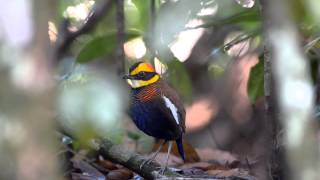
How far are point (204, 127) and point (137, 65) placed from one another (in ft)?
5.84

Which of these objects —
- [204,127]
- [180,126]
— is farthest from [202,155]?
[204,127]

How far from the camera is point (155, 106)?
4.08 metres

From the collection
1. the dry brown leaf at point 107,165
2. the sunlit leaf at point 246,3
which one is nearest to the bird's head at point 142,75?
the dry brown leaf at point 107,165

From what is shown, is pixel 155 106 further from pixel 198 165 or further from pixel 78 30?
pixel 78 30

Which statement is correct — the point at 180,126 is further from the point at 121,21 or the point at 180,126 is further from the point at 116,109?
the point at 116,109

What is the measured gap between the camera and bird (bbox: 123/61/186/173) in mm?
3998

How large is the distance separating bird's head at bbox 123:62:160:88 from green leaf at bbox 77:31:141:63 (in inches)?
7.7

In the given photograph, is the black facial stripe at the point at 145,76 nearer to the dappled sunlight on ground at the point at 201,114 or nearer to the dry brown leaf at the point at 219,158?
the dry brown leaf at the point at 219,158

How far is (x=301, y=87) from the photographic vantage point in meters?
1.49

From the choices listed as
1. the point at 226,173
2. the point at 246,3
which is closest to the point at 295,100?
the point at 226,173

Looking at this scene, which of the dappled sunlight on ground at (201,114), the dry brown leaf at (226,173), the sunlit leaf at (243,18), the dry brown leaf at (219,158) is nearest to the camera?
the dry brown leaf at (226,173)

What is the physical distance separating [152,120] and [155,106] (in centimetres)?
8

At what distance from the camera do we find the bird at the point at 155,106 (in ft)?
13.1

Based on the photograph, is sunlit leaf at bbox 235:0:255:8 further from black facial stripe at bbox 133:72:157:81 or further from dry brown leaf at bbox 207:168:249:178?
dry brown leaf at bbox 207:168:249:178
